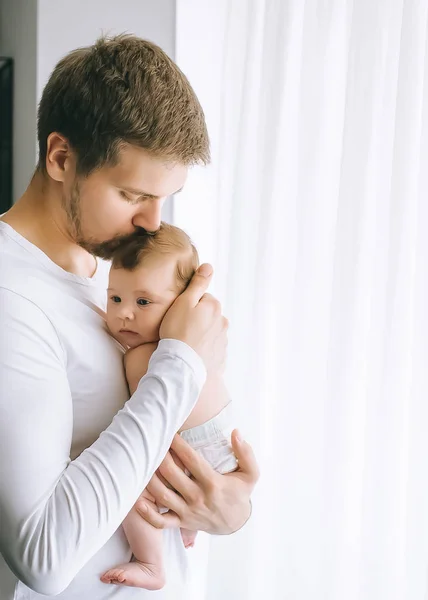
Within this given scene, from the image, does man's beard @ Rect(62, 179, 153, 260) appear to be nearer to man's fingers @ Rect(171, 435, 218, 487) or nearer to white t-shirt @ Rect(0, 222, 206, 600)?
white t-shirt @ Rect(0, 222, 206, 600)

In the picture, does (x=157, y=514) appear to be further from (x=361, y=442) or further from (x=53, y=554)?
(x=361, y=442)

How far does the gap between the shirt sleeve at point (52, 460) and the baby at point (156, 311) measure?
237 millimetres

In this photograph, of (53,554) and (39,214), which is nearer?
(53,554)

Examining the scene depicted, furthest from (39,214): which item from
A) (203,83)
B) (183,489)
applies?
(203,83)

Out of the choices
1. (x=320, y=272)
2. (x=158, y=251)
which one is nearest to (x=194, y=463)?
(x=158, y=251)

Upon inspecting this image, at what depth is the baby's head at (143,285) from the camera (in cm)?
132

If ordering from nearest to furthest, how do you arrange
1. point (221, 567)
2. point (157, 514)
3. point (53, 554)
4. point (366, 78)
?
point (53, 554)
point (157, 514)
point (366, 78)
point (221, 567)

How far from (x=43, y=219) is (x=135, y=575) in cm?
61

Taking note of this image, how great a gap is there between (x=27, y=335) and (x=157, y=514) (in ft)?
1.34

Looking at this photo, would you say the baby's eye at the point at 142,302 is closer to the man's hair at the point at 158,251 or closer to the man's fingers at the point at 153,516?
the man's hair at the point at 158,251

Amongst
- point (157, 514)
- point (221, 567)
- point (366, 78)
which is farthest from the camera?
point (221, 567)

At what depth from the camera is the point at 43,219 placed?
1.26 meters

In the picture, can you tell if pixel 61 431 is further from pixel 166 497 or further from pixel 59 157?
pixel 59 157

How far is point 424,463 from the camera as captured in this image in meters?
1.58
